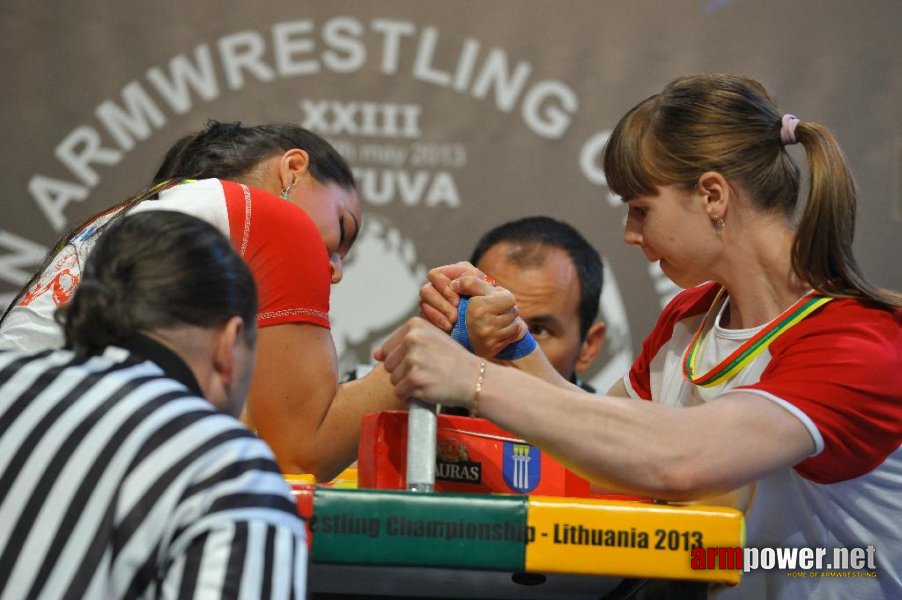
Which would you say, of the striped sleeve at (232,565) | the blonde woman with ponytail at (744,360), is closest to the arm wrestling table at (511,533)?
the blonde woman with ponytail at (744,360)

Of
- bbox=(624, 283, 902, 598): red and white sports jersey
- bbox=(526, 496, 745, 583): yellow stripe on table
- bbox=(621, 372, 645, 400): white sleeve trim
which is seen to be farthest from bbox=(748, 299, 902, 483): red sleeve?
bbox=(621, 372, 645, 400): white sleeve trim

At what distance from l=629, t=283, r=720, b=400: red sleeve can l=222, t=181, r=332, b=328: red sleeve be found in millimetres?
746

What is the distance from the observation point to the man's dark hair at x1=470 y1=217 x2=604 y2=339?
10.1 feet

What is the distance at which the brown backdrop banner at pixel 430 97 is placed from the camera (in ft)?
9.87

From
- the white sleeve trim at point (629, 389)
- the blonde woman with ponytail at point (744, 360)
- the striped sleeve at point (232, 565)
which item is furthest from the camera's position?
the white sleeve trim at point (629, 389)

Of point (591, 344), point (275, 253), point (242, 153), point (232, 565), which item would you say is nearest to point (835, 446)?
point (275, 253)

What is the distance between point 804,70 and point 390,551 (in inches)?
93.8

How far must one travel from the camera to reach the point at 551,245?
3.09m

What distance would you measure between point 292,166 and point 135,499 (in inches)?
44.8

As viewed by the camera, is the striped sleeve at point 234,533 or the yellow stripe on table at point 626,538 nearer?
the striped sleeve at point 234,533

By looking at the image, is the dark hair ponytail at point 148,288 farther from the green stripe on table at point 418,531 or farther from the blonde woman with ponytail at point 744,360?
the blonde woman with ponytail at point 744,360

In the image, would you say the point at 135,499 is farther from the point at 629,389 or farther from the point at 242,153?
the point at 629,389

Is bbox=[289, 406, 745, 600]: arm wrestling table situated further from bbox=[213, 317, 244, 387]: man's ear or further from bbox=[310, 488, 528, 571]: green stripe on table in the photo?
bbox=[213, 317, 244, 387]: man's ear

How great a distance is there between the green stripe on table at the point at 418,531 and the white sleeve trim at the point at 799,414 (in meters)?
0.46
